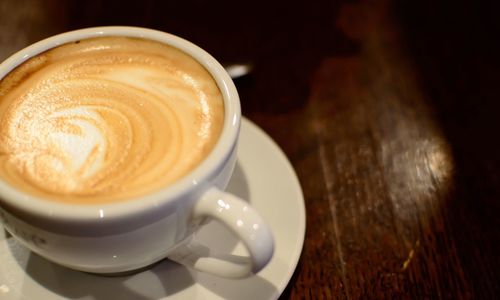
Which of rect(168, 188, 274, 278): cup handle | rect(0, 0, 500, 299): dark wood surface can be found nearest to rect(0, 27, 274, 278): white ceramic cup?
rect(168, 188, 274, 278): cup handle

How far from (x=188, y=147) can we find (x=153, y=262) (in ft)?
0.58

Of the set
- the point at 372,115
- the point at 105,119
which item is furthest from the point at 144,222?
the point at 372,115

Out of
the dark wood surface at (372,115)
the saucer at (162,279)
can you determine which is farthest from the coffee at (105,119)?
the dark wood surface at (372,115)

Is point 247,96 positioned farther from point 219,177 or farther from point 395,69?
point 219,177

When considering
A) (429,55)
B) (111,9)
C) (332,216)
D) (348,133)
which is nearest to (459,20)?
(429,55)

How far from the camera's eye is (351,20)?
4.36ft

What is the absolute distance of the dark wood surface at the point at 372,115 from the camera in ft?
2.74

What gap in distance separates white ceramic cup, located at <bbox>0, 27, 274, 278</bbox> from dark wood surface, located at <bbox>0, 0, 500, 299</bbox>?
23cm

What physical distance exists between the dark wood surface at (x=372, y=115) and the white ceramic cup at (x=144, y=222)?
23cm

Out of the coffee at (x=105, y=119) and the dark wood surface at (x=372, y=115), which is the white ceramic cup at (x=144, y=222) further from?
the dark wood surface at (x=372, y=115)

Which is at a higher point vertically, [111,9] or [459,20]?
[111,9]

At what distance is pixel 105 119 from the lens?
690 millimetres

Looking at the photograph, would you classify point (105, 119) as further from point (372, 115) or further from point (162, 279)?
point (372, 115)

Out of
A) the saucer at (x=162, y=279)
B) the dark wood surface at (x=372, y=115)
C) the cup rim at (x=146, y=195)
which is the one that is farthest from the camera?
the dark wood surface at (x=372, y=115)
